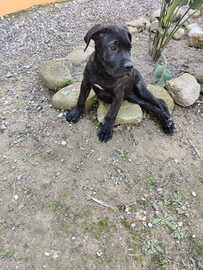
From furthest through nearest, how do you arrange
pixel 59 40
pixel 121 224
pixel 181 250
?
pixel 59 40 → pixel 121 224 → pixel 181 250

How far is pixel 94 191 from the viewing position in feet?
9.57

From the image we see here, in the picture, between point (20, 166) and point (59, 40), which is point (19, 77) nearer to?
point (59, 40)

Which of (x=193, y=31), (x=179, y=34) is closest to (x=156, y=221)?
(x=179, y=34)

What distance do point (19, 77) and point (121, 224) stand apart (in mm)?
3759

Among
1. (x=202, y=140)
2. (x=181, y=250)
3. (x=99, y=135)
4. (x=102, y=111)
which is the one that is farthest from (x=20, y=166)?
(x=202, y=140)

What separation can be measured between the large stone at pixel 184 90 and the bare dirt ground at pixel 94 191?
0.26 metres

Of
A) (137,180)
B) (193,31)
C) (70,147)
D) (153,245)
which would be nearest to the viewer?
(153,245)

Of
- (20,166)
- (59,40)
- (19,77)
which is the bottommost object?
(20,166)

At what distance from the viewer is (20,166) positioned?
10.2 feet

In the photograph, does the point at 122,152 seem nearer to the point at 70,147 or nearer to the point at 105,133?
the point at 105,133

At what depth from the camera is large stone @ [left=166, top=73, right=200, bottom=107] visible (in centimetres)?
418

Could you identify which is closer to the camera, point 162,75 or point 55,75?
point 55,75

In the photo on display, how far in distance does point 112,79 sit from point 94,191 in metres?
1.64

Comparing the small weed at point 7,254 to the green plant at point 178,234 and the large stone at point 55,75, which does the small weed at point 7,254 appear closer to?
the green plant at point 178,234
